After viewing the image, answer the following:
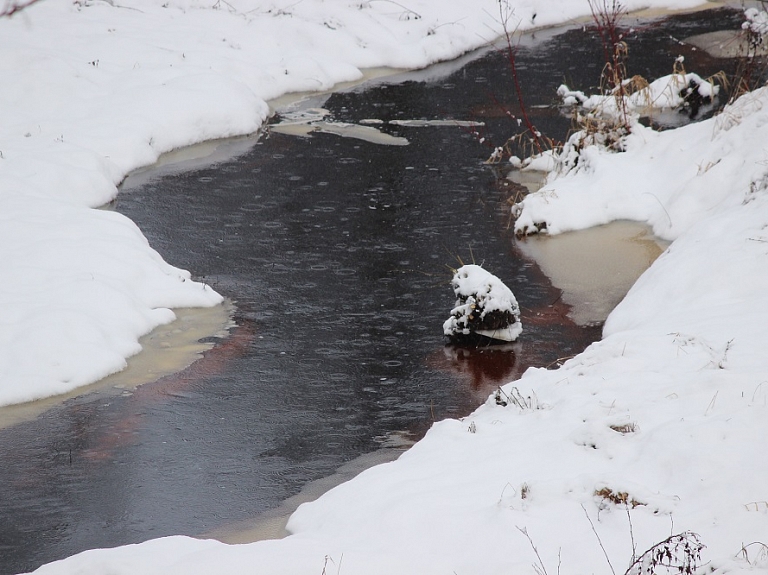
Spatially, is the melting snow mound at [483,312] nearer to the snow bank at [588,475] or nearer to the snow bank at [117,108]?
the snow bank at [588,475]

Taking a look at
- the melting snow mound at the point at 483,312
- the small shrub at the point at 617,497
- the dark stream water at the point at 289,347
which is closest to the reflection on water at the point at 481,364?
the dark stream water at the point at 289,347

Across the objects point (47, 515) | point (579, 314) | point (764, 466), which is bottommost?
point (579, 314)

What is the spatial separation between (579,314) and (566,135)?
705 cm

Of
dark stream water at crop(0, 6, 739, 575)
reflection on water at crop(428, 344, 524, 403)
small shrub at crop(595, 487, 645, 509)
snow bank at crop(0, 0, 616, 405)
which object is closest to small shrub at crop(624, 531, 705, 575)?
small shrub at crop(595, 487, 645, 509)

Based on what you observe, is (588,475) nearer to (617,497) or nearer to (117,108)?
(617,497)

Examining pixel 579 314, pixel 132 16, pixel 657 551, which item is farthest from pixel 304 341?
pixel 132 16

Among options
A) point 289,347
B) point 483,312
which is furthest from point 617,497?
point 289,347

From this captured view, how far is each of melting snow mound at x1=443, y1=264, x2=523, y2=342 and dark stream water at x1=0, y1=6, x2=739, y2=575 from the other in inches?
7.9

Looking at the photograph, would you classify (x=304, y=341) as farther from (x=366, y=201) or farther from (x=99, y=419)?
(x=366, y=201)

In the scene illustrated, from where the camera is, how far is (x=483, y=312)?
30.0ft

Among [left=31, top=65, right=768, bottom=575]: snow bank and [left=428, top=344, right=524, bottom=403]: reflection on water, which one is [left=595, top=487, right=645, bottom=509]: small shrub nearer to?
[left=31, top=65, right=768, bottom=575]: snow bank

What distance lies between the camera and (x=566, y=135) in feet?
52.8

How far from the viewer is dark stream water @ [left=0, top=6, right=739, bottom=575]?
6.68m

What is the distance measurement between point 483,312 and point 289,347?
2049mm
